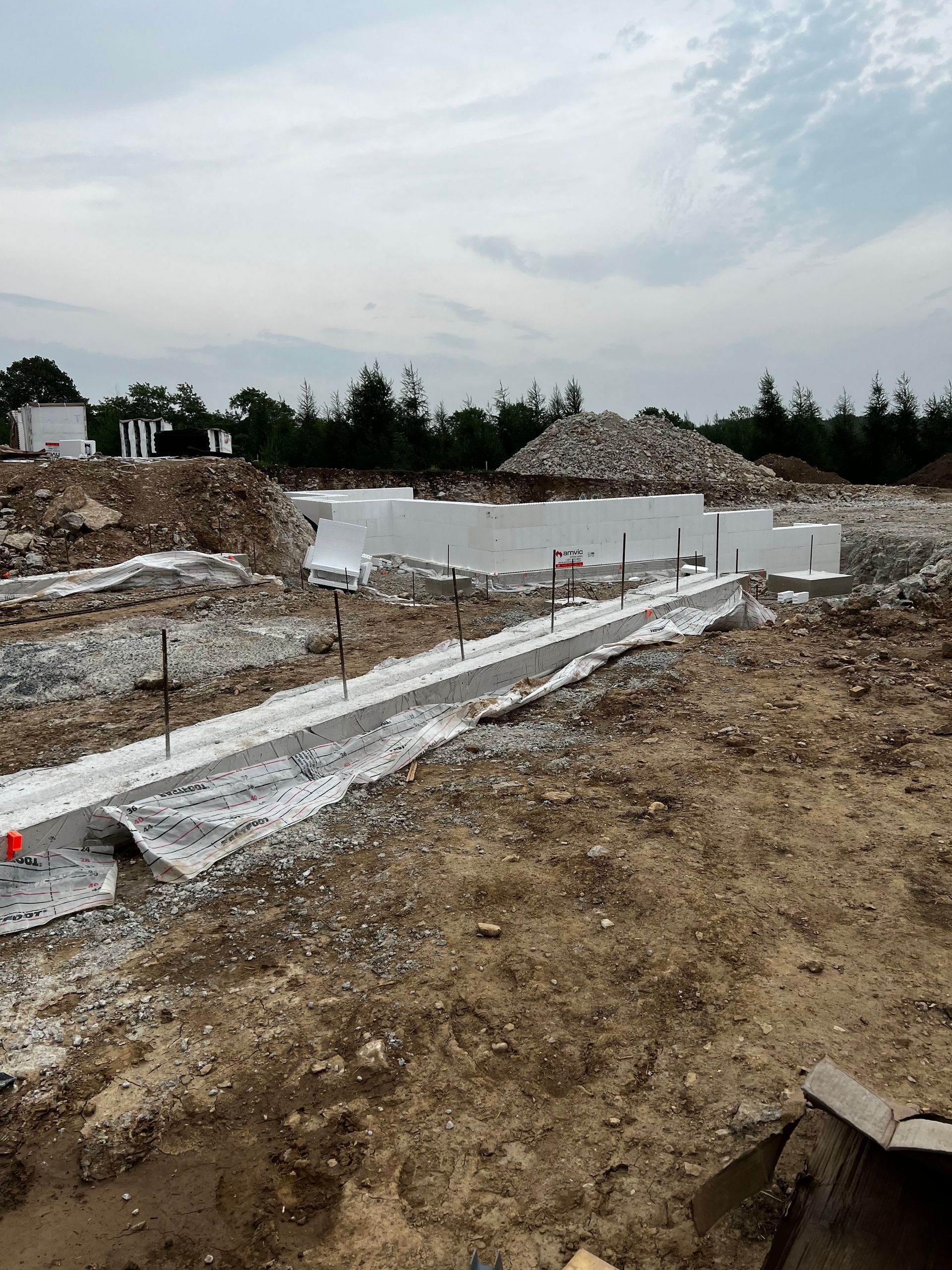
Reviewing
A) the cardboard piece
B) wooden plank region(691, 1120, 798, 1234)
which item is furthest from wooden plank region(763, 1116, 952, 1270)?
the cardboard piece

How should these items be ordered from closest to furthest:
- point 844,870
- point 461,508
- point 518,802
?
point 844,870
point 518,802
point 461,508

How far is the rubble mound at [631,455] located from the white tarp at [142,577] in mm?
17289

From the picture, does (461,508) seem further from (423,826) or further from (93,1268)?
(93,1268)

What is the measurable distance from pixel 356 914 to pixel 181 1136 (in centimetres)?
127

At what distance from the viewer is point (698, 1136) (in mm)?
2393

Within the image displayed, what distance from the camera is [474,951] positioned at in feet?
10.9

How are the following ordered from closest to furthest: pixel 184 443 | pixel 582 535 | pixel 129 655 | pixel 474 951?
pixel 474 951 → pixel 129 655 → pixel 582 535 → pixel 184 443

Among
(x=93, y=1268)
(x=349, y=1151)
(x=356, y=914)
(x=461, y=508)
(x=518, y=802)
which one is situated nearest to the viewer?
(x=93, y=1268)

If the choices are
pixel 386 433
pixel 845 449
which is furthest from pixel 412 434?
pixel 845 449

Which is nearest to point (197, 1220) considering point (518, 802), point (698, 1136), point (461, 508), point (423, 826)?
point (698, 1136)

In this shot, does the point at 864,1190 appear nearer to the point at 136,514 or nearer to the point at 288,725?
the point at 288,725

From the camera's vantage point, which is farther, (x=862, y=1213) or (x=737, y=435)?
(x=737, y=435)

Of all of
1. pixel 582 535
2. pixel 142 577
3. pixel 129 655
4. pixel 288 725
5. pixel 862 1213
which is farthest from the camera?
pixel 582 535

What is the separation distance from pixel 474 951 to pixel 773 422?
3940 centimetres
